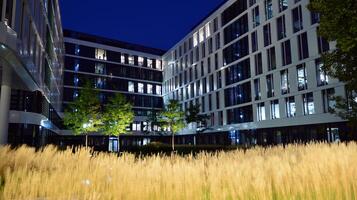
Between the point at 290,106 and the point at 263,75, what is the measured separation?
6.06 metres

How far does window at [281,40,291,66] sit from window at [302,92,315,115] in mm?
4709

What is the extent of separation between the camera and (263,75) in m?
39.4

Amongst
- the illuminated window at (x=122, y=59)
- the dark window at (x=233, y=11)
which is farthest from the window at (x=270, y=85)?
the illuminated window at (x=122, y=59)

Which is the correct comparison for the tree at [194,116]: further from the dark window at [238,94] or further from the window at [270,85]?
the window at [270,85]

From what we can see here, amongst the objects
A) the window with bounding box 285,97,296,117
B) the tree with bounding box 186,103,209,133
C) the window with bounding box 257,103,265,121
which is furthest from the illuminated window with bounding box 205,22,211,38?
the window with bounding box 285,97,296,117

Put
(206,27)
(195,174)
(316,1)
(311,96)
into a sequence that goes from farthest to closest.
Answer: (206,27)
(311,96)
(316,1)
(195,174)

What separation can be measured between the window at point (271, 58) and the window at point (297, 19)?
4.04 m

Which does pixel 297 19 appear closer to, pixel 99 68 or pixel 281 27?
pixel 281 27

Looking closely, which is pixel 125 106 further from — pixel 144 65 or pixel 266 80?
pixel 144 65

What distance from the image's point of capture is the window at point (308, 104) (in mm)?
32062

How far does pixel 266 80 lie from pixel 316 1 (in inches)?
1024

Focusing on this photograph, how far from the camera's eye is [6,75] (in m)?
13.8

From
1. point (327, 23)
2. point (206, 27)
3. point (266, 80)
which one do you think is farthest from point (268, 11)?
point (327, 23)

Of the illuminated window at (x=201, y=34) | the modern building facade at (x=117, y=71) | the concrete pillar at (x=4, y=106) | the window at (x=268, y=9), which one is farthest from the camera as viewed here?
the modern building facade at (x=117, y=71)
